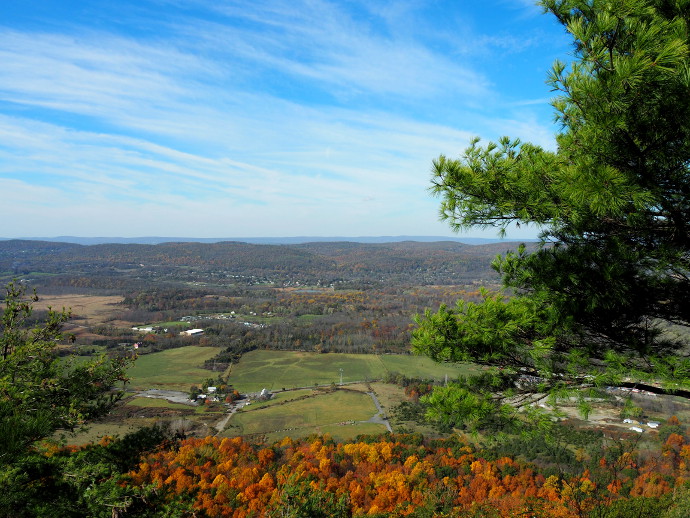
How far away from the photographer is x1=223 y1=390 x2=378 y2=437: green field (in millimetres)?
31516

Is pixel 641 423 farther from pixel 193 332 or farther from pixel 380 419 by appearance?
pixel 193 332

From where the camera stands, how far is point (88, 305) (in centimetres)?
9638

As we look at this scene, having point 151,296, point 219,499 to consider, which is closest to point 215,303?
point 151,296

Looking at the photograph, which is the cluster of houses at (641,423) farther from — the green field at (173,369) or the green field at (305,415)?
the green field at (173,369)

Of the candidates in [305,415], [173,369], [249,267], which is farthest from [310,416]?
[249,267]

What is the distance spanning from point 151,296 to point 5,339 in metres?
108

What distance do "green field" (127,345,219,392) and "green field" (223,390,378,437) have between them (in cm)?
1241

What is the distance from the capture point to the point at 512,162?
461 centimetres

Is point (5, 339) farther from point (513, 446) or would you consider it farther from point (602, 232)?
point (513, 446)

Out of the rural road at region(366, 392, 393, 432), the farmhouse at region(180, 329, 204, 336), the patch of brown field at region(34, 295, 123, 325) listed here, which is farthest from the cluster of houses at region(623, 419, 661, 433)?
the patch of brown field at region(34, 295, 123, 325)

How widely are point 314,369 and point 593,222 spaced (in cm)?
5020

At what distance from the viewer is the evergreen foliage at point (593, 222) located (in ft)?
10.7

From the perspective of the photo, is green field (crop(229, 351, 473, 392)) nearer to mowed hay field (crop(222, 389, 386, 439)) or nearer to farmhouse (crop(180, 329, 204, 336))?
mowed hay field (crop(222, 389, 386, 439))

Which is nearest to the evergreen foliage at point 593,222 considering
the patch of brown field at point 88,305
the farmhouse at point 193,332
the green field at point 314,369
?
the green field at point 314,369
